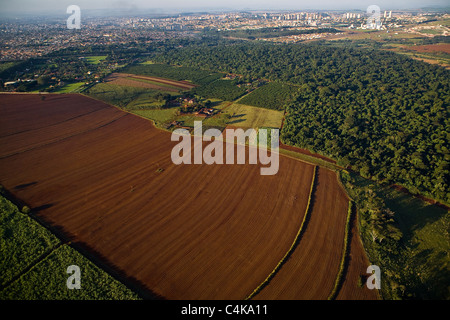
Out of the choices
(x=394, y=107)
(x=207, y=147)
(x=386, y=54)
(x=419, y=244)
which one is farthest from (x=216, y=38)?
(x=419, y=244)

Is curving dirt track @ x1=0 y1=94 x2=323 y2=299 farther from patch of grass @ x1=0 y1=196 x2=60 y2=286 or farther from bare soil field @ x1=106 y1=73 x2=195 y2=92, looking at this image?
bare soil field @ x1=106 y1=73 x2=195 y2=92

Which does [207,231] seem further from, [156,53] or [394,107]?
[156,53]

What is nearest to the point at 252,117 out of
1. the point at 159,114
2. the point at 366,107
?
the point at 159,114

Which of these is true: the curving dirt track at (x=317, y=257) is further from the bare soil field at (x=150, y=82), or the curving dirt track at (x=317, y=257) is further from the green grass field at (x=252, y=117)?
the bare soil field at (x=150, y=82)

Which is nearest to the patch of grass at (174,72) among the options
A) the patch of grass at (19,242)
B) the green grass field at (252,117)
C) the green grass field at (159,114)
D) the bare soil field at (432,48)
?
the green grass field at (159,114)

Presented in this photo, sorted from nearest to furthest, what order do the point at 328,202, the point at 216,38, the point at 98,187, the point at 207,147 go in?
1. the point at 328,202
2. the point at 98,187
3. the point at 207,147
4. the point at 216,38

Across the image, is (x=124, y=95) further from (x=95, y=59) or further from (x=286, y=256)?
(x=286, y=256)

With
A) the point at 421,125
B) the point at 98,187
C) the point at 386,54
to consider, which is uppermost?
the point at 386,54
